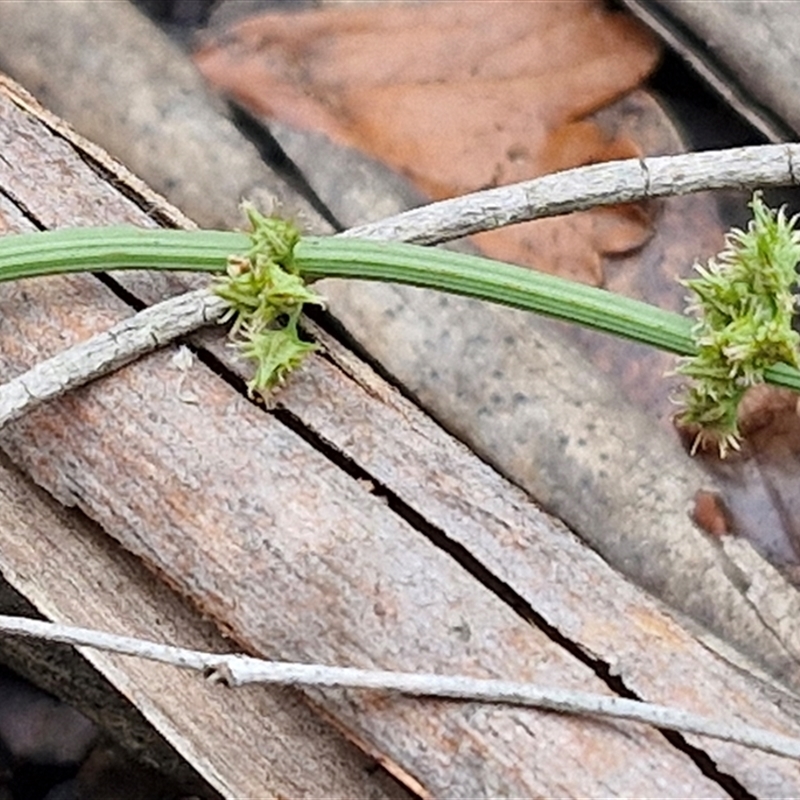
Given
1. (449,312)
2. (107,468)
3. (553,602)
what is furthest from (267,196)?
(553,602)

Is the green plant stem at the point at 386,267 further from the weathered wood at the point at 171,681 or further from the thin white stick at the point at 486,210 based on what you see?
the weathered wood at the point at 171,681

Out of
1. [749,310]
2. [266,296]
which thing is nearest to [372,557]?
[266,296]

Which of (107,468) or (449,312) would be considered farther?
(449,312)

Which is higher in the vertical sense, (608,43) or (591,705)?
(608,43)

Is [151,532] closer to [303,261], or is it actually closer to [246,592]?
[246,592]

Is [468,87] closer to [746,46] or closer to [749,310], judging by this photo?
[746,46]

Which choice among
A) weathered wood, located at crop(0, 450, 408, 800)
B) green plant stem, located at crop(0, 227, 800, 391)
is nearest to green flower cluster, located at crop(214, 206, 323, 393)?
green plant stem, located at crop(0, 227, 800, 391)
